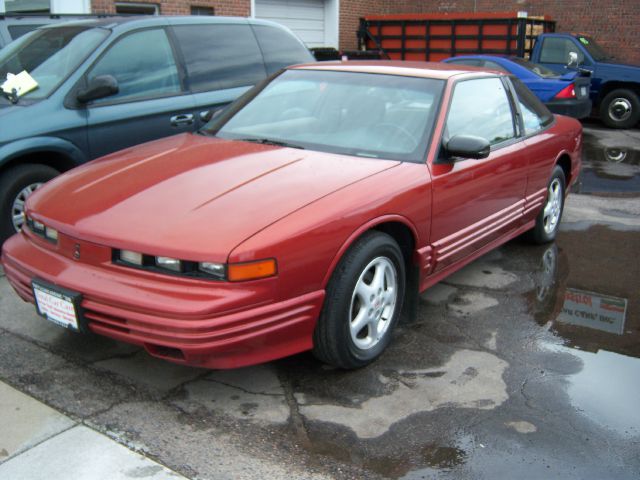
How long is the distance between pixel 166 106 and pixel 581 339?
11.9ft

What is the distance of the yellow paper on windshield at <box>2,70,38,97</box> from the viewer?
16.9 ft

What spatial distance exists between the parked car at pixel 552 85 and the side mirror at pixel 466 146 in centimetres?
813

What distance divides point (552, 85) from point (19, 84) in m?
9.26

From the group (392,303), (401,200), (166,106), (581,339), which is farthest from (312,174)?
(166,106)

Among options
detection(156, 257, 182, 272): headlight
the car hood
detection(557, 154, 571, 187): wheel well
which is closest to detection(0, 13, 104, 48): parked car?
the car hood

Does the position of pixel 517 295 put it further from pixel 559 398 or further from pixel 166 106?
pixel 166 106

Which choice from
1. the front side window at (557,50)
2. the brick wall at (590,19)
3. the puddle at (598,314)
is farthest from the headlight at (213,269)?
the brick wall at (590,19)

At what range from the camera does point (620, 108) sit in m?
13.7

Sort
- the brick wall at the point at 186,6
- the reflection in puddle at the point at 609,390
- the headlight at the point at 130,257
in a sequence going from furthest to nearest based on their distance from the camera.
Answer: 1. the brick wall at the point at 186,6
2. the reflection in puddle at the point at 609,390
3. the headlight at the point at 130,257

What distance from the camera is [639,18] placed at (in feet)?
56.8

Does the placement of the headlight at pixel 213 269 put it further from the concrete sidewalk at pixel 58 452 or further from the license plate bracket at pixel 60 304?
the concrete sidewalk at pixel 58 452

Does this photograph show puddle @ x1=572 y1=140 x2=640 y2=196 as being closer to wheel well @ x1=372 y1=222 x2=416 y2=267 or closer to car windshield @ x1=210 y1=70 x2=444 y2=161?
car windshield @ x1=210 y1=70 x2=444 y2=161

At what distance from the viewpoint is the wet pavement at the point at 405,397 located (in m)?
2.88

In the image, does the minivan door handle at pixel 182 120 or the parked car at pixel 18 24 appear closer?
the minivan door handle at pixel 182 120
